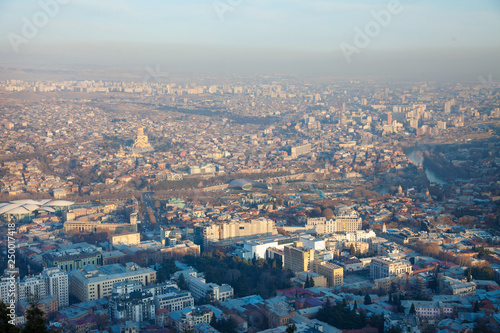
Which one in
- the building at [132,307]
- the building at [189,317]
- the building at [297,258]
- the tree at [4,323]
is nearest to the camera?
the tree at [4,323]

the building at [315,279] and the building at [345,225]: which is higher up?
the building at [345,225]

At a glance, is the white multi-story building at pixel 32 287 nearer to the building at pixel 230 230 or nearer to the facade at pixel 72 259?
the facade at pixel 72 259

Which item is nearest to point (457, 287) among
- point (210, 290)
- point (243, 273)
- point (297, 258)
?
point (297, 258)

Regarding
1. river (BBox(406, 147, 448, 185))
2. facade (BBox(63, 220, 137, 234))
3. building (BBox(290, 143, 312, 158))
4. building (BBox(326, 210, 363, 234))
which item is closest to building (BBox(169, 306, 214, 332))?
facade (BBox(63, 220, 137, 234))

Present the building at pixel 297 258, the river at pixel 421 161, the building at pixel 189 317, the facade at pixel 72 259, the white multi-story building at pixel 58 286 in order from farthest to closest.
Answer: the river at pixel 421 161 < the facade at pixel 72 259 < the building at pixel 297 258 < the white multi-story building at pixel 58 286 < the building at pixel 189 317

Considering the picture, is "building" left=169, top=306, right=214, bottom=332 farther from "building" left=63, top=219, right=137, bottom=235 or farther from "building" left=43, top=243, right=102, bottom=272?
"building" left=63, top=219, right=137, bottom=235

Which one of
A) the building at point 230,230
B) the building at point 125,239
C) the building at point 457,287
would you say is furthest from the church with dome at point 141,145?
the building at point 457,287
